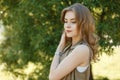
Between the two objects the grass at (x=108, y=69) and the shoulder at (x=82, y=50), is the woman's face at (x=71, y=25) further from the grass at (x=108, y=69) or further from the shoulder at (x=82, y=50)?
the grass at (x=108, y=69)

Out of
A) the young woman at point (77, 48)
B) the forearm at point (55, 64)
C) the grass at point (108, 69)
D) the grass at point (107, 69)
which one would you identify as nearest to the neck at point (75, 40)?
the young woman at point (77, 48)

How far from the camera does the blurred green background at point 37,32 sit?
227 inches

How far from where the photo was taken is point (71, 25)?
2.62 m

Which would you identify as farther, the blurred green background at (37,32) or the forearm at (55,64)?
the blurred green background at (37,32)

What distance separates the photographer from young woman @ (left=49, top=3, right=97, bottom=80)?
254 centimetres

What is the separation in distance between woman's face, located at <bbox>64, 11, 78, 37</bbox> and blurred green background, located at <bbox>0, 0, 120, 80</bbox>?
271 centimetres

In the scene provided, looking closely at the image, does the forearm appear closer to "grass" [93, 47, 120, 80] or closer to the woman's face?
the woman's face

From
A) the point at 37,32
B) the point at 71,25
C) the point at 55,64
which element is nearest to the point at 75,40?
the point at 71,25

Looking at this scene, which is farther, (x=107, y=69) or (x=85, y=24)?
(x=107, y=69)

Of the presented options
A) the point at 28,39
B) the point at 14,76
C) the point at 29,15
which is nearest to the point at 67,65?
the point at 29,15

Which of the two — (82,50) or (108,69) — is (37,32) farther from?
(108,69)

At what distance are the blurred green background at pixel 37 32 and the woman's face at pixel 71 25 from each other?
8.89 ft

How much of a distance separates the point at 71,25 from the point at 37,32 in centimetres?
Answer: 367

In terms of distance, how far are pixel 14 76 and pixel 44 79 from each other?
120cm
